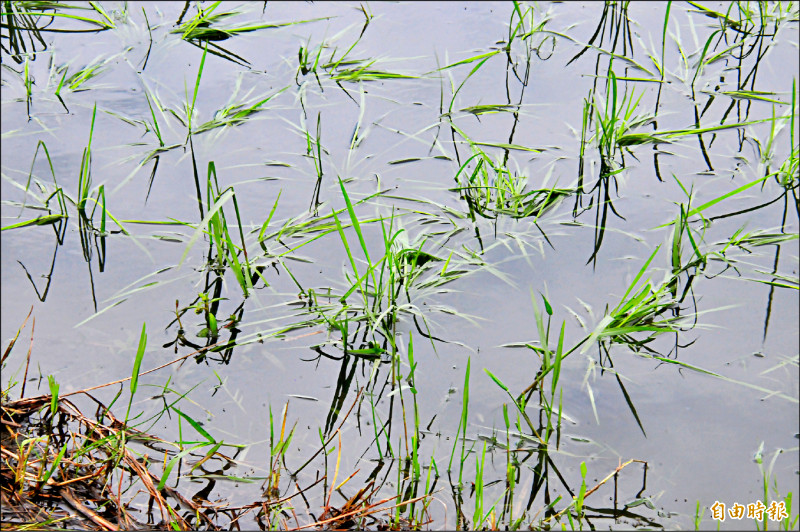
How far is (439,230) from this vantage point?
2.08m

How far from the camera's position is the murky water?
1587 millimetres

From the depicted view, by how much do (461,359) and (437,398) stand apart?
133mm

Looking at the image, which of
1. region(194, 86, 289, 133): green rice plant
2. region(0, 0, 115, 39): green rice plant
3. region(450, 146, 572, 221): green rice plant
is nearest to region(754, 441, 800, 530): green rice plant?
region(450, 146, 572, 221): green rice plant

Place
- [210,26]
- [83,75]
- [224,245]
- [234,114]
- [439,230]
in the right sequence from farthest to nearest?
[210,26], [83,75], [234,114], [439,230], [224,245]

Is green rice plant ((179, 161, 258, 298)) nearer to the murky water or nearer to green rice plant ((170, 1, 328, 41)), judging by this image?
the murky water

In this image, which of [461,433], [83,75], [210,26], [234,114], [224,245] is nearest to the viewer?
[461,433]

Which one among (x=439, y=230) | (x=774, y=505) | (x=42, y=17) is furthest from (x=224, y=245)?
(x=42, y=17)

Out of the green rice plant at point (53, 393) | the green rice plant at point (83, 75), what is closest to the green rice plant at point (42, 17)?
the green rice plant at point (83, 75)

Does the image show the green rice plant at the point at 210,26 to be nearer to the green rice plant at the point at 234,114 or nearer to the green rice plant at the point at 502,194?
the green rice plant at the point at 234,114

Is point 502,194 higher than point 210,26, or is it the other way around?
point 210,26

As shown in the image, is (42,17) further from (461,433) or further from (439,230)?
(461,433)

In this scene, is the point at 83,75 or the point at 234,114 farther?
the point at 83,75

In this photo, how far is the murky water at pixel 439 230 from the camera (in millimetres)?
1587

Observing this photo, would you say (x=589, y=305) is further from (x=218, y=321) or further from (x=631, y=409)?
(x=218, y=321)
